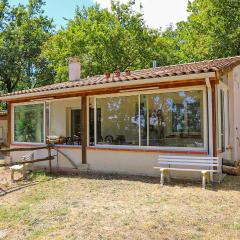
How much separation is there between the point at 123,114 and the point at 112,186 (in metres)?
3.00

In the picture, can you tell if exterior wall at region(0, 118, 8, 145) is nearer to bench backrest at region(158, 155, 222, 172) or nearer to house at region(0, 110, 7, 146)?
house at region(0, 110, 7, 146)

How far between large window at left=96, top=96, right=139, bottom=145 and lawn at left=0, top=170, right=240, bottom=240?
175 centimetres

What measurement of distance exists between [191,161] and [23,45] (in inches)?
948

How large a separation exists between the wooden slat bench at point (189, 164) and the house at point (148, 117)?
218 mm

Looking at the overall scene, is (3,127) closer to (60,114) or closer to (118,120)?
(60,114)

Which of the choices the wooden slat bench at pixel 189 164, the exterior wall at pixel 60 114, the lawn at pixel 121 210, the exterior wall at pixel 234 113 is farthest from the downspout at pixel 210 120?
the exterior wall at pixel 60 114

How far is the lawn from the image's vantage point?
205 inches

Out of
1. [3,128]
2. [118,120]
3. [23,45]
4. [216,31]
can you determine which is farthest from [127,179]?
[23,45]

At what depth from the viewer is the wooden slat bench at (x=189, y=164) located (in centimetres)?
845

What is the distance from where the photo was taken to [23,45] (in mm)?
29016

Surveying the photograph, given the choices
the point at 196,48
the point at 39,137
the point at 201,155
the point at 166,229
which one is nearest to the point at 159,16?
the point at 196,48

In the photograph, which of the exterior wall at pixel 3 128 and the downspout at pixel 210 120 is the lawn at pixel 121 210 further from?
A: the exterior wall at pixel 3 128

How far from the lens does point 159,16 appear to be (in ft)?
148

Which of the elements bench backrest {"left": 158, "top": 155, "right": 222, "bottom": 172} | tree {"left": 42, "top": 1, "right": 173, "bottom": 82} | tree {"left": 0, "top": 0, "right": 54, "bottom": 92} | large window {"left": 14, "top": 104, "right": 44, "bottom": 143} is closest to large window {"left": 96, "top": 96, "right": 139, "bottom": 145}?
bench backrest {"left": 158, "top": 155, "right": 222, "bottom": 172}
